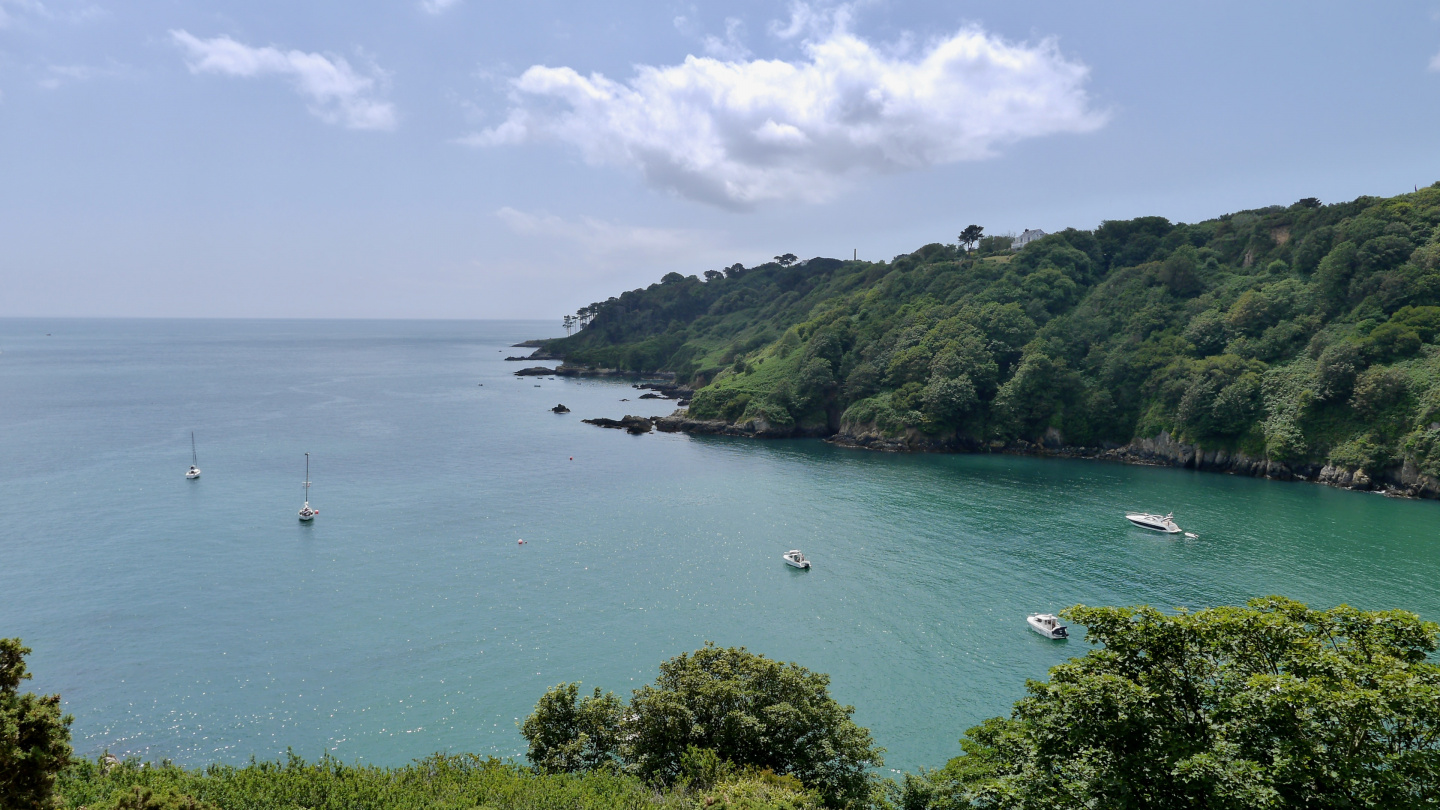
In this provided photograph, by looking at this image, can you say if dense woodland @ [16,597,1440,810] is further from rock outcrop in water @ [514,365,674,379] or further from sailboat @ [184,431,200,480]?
rock outcrop in water @ [514,365,674,379]

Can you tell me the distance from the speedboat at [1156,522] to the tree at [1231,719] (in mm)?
41701

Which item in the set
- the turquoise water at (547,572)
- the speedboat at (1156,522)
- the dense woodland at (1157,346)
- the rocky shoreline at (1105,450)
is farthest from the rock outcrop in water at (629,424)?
the speedboat at (1156,522)

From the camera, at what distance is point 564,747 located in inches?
885

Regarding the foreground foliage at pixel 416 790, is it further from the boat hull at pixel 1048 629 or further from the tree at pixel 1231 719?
the boat hull at pixel 1048 629

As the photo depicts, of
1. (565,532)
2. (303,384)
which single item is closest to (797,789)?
(565,532)

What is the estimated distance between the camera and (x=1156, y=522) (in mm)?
55188

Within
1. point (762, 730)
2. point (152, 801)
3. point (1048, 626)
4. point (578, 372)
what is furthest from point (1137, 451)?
point (578, 372)

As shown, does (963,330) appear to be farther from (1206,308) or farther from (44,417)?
(44,417)

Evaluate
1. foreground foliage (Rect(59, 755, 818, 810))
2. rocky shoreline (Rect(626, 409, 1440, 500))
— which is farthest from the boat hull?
rocky shoreline (Rect(626, 409, 1440, 500))

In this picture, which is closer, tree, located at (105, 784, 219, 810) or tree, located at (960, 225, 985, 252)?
tree, located at (105, 784, 219, 810)

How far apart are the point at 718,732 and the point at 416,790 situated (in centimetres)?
912

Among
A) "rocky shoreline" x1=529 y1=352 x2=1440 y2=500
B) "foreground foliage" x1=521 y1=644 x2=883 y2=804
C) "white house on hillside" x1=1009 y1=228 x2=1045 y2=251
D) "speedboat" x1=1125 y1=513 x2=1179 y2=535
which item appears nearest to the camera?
"foreground foliage" x1=521 y1=644 x2=883 y2=804

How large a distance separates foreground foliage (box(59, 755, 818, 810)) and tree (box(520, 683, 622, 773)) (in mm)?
2026

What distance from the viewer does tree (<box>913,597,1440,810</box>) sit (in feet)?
43.8
